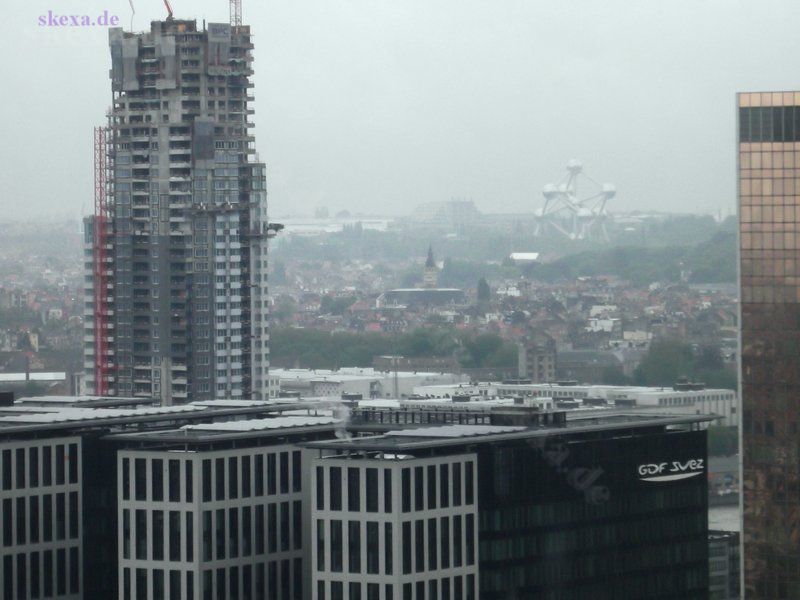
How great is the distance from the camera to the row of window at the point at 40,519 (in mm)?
16828

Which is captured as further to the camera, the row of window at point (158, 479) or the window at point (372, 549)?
the row of window at point (158, 479)

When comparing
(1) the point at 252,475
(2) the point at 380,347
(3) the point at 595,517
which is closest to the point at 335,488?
(1) the point at 252,475

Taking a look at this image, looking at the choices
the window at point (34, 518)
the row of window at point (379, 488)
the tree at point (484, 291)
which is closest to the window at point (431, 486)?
the row of window at point (379, 488)

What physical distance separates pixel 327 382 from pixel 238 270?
309 inches

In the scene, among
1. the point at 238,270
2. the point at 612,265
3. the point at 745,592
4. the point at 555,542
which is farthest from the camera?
the point at 238,270

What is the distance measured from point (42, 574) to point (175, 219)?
1538 cm

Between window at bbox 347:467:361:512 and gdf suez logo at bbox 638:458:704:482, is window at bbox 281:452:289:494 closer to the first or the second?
window at bbox 347:467:361:512

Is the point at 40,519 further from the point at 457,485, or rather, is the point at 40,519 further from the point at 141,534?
the point at 457,485

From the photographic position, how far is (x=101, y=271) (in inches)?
1276

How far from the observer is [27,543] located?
1691cm

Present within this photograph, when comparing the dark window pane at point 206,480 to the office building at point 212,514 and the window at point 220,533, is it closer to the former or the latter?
the office building at point 212,514

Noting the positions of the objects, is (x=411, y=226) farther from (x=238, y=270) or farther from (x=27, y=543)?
(x=27, y=543)

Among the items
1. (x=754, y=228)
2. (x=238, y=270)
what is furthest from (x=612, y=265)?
(x=754, y=228)

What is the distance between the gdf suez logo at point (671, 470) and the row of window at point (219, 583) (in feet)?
9.98
